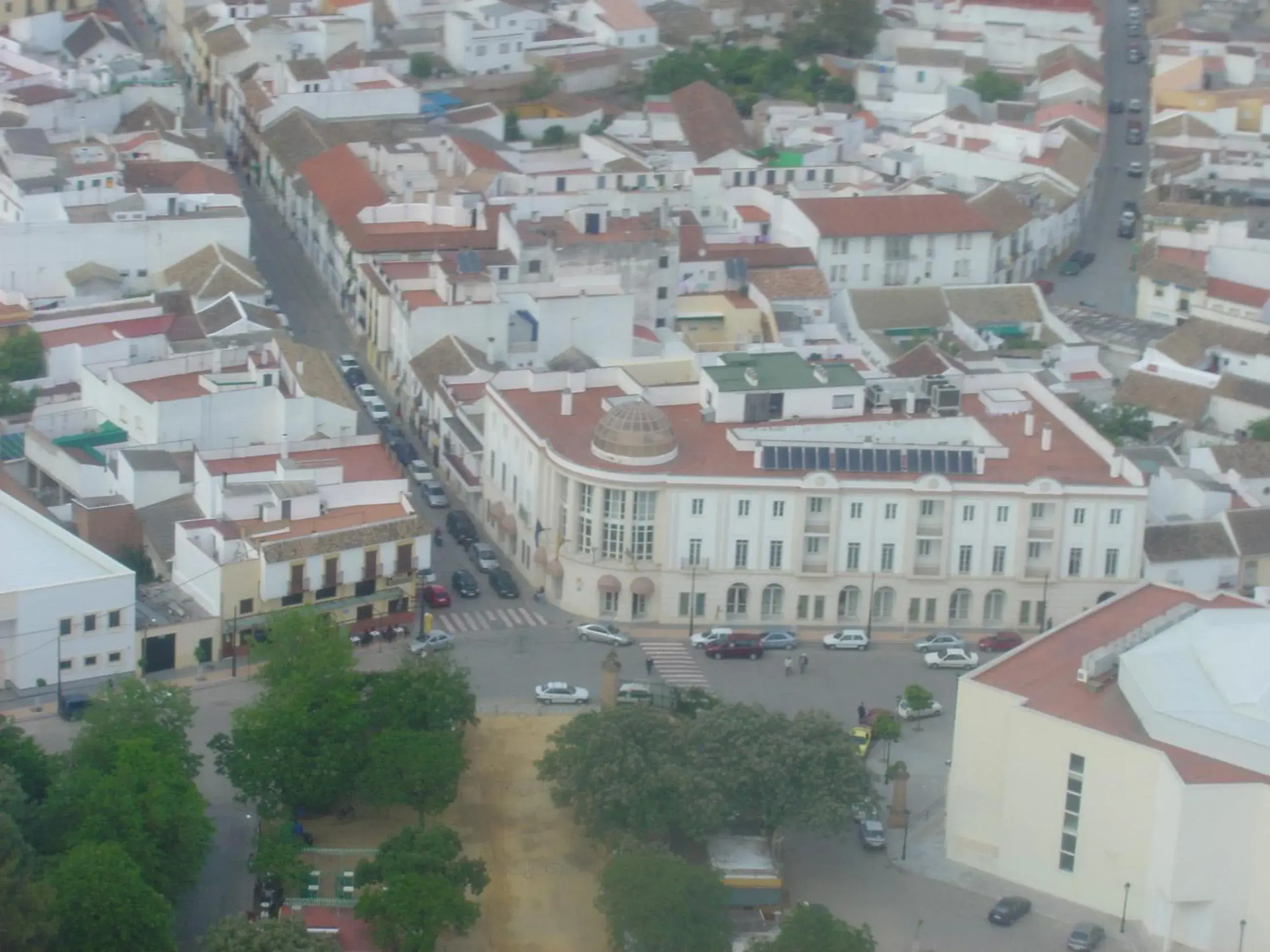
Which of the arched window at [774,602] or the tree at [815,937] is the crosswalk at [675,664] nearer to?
the arched window at [774,602]

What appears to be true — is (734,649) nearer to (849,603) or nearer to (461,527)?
(849,603)

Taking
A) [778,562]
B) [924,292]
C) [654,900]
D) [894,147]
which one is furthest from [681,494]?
[894,147]

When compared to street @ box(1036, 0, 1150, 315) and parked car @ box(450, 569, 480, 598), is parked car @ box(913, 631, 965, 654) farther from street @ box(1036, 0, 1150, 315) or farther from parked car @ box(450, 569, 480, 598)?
street @ box(1036, 0, 1150, 315)

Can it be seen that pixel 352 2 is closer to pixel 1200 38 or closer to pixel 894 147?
pixel 894 147

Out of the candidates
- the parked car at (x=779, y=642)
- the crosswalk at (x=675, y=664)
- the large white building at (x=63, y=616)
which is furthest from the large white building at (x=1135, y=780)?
the large white building at (x=63, y=616)

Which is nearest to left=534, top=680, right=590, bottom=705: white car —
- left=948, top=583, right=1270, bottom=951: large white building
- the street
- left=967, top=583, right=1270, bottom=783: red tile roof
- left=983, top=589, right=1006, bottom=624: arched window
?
left=948, top=583, right=1270, bottom=951: large white building

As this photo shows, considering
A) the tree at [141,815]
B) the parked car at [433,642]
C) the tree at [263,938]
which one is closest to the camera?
the tree at [263,938]

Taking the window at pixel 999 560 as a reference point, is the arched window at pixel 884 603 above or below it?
below
